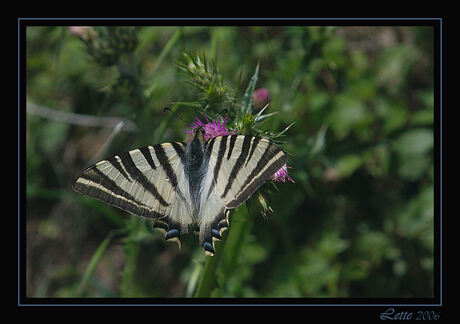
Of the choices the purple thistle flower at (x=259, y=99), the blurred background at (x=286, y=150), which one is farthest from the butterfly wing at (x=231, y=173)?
the purple thistle flower at (x=259, y=99)

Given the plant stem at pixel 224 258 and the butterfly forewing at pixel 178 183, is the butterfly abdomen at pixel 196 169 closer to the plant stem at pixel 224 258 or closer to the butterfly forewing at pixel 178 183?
the butterfly forewing at pixel 178 183

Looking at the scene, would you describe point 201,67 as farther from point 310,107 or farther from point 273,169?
point 310,107

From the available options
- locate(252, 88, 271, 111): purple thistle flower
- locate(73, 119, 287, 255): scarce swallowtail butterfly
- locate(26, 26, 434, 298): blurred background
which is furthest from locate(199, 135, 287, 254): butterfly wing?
locate(252, 88, 271, 111): purple thistle flower

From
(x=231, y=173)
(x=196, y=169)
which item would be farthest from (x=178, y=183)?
(x=231, y=173)

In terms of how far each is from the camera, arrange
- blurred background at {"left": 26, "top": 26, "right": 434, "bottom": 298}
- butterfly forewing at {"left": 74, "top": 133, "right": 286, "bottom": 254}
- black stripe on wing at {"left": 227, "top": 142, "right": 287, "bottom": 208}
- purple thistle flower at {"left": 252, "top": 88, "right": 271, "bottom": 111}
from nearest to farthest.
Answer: black stripe on wing at {"left": 227, "top": 142, "right": 287, "bottom": 208} → butterfly forewing at {"left": 74, "top": 133, "right": 286, "bottom": 254} → purple thistle flower at {"left": 252, "top": 88, "right": 271, "bottom": 111} → blurred background at {"left": 26, "top": 26, "right": 434, "bottom": 298}

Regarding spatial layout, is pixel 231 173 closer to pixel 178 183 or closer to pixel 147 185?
pixel 178 183

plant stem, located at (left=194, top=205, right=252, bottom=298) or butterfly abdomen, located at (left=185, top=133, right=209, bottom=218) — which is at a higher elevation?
A: butterfly abdomen, located at (left=185, top=133, right=209, bottom=218)

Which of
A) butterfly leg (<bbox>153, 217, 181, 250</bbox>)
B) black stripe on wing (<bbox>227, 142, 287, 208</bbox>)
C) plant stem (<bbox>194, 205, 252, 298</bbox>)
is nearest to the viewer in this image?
black stripe on wing (<bbox>227, 142, 287, 208</bbox>)

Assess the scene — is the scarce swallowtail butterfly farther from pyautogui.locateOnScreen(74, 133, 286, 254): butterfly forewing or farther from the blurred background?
the blurred background

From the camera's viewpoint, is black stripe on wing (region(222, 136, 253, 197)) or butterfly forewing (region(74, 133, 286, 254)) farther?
butterfly forewing (region(74, 133, 286, 254))
